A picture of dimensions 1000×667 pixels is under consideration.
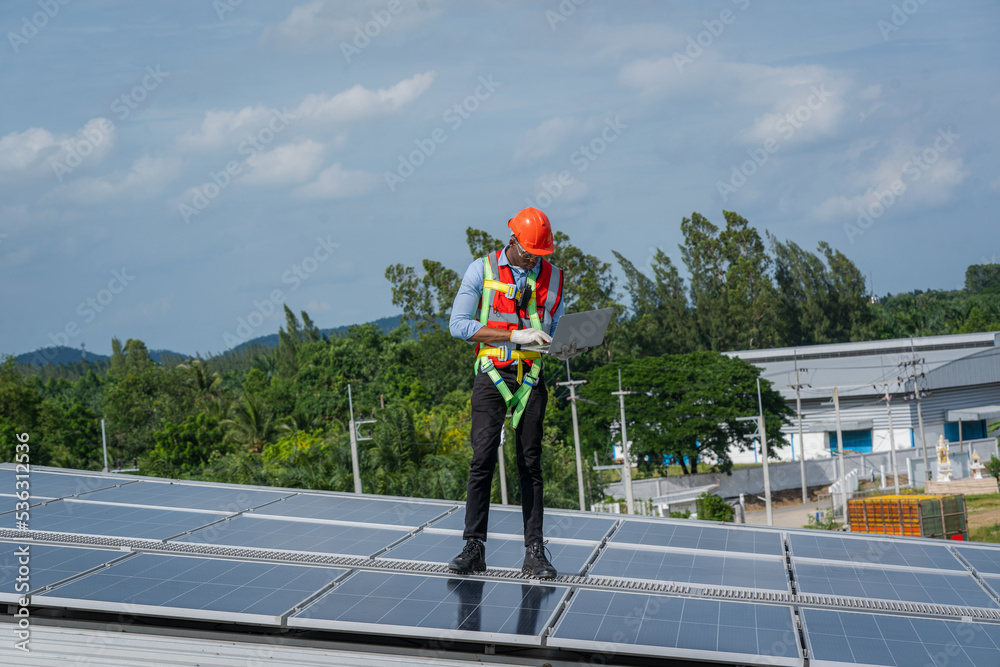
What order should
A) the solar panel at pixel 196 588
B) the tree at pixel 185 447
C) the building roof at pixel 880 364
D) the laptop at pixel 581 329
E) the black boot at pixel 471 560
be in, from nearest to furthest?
1. the solar panel at pixel 196 588
2. the laptop at pixel 581 329
3. the black boot at pixel 471 560
4. the tree at pixel 185 447
5. the building roof at pixel 880 364

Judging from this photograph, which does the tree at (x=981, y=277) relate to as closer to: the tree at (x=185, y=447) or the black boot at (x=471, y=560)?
the tree at (x=185, y=447)

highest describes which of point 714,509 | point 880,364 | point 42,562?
point 42,562

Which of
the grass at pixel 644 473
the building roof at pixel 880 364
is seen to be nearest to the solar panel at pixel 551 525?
the grass at pixel 644 473

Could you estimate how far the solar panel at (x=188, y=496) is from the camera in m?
8.81

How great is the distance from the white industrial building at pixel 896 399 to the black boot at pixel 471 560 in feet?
191

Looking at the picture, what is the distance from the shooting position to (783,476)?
57062 mm

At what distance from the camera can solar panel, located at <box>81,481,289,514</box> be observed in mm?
8811

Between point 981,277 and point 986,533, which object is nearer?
point 986,533

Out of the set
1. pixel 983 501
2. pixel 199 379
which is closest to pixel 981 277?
pixel 983 501

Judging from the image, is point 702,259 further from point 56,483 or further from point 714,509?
point 56,483

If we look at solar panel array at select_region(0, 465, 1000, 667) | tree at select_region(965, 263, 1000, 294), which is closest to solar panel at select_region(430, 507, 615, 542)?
solar panel array at select_region(0, 465, 1000, 667)

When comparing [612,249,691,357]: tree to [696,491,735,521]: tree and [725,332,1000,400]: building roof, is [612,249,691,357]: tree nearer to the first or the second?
[725,332,1000,400]: building roof

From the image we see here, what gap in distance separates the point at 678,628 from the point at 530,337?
201cm

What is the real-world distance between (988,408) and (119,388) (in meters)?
63.8
